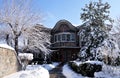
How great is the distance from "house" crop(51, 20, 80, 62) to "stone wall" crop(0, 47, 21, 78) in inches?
830

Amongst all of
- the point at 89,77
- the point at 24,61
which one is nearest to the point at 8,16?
the point at 24,61

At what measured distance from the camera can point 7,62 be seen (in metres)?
14.7

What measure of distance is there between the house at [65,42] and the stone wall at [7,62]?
2107cm

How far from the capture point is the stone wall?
13.5 metres

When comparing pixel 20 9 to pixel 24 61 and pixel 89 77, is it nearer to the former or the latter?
pixel 24 61

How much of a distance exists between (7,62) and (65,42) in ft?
79.0

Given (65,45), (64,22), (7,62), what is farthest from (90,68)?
(64,22)

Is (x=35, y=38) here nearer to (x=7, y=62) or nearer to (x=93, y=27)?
(x=93, y=27)

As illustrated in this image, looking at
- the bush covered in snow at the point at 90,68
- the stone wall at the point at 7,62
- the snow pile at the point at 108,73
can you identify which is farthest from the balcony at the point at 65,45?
the stone wall at the point at 7,62

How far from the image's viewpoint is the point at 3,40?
2892cm

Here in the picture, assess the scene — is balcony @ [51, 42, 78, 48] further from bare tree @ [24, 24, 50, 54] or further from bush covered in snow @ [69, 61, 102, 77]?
bush covered in snow @ [69, 61, 102, 77]

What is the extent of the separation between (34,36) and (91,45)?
7.44m

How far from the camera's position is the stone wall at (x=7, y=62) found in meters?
13.5

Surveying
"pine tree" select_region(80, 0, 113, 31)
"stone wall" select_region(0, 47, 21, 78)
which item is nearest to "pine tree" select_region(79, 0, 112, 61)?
"pine tree" select_region(80, 0, 113, 31)
